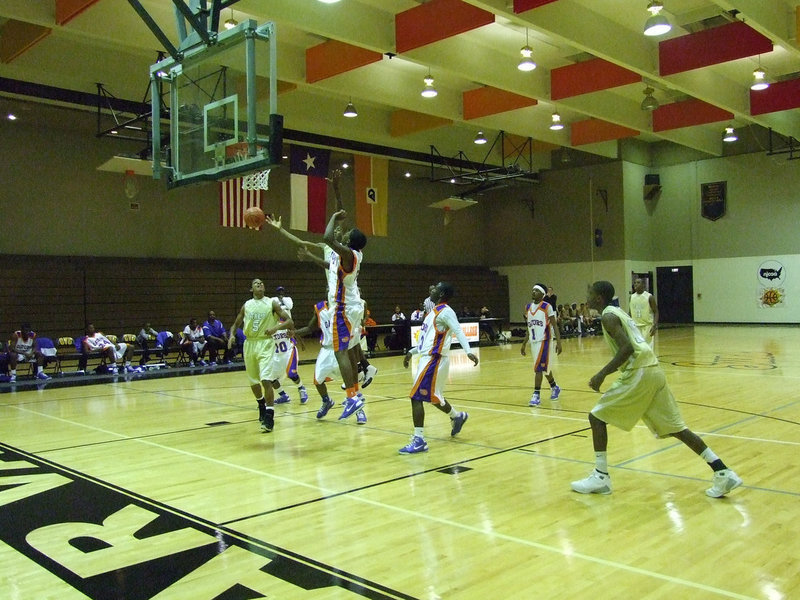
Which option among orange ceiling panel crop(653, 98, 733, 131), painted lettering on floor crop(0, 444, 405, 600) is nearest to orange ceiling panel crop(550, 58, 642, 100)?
orange ceiling panel crop(653, 98, 733, 131)

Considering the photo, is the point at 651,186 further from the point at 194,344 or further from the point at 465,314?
the point at 194,344

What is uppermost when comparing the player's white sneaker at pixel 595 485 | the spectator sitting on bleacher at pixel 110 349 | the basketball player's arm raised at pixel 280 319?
the basketball player's arm raised at pixel 280 319

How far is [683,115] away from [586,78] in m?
5.38

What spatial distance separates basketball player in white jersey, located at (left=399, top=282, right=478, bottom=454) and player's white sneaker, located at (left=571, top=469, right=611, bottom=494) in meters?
1.69

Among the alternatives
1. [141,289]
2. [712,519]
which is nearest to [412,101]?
[141,289]

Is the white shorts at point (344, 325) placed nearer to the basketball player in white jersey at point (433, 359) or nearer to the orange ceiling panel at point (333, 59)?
the basketball player in white jersey at point (433, 359)

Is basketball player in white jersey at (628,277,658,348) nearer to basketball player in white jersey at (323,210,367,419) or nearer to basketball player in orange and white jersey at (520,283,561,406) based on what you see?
basketball player in orange and white jersey at (520,283,561,406)

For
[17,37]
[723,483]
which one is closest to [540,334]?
[723,483]

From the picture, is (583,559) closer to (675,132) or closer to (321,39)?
(321,39)

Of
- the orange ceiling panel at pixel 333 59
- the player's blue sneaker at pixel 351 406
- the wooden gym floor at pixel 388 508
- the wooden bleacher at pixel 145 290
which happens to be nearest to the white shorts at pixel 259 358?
the wooden gym floor at pixel 388 508

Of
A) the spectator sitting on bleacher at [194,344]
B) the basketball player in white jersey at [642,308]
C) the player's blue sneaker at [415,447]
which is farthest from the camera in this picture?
the spectator sitting on bleacher at [194,344]

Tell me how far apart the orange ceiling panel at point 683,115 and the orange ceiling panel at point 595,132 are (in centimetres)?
93

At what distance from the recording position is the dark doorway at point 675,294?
27484 millimetres

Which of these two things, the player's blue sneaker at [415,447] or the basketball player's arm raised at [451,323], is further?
the basketball player's arm raised at [451,323]
